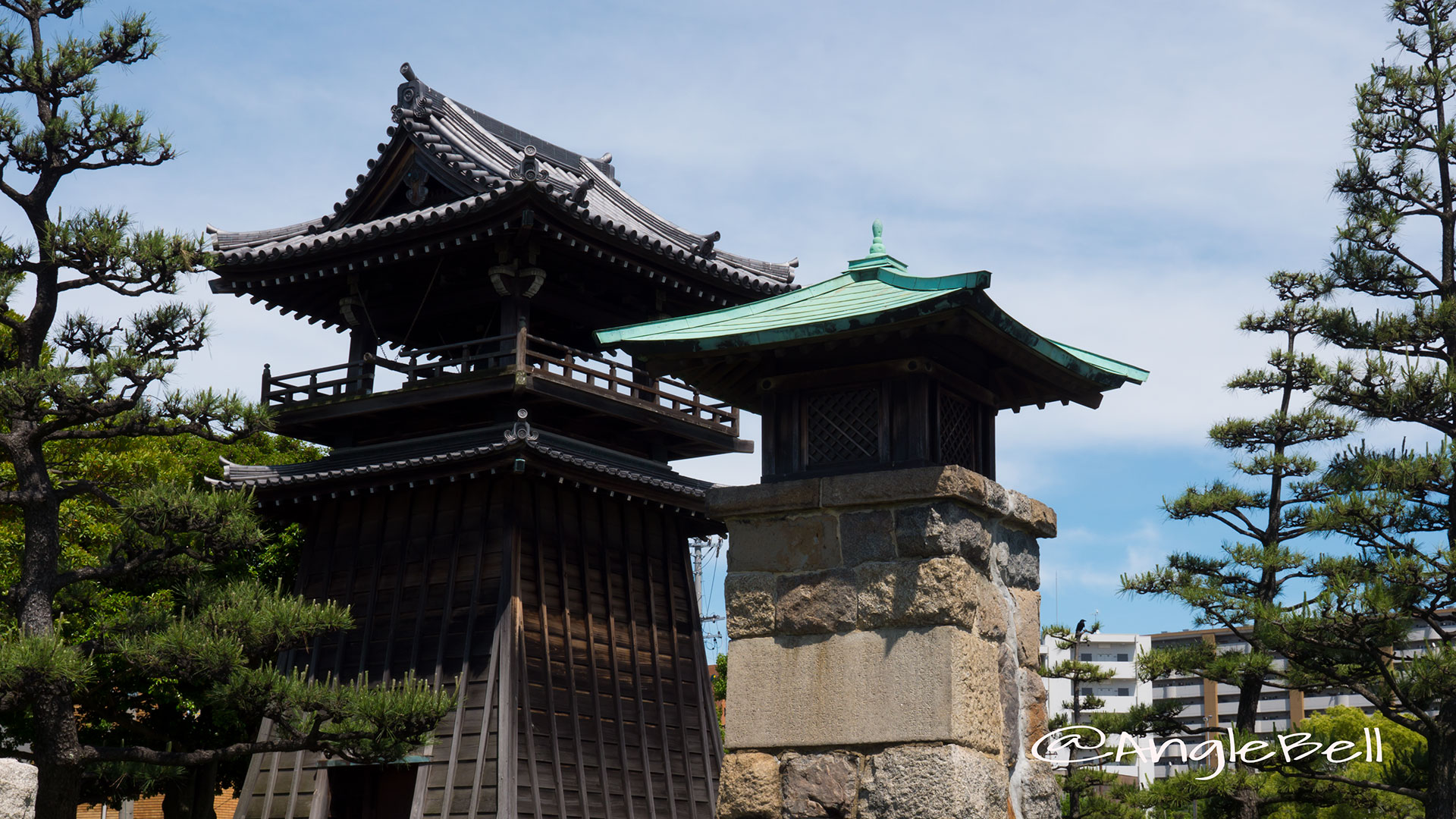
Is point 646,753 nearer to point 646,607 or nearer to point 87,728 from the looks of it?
point 646,607

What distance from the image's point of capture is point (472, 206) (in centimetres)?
1700

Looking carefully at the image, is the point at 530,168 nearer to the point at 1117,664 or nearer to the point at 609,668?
the point at 609,668

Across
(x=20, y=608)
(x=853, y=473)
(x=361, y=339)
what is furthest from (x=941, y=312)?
(x=361, y=339)

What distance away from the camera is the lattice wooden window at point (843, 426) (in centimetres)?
789

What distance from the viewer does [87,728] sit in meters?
20.1

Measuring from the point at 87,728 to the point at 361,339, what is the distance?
6.81m

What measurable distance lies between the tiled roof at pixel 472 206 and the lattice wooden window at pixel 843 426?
30.1 feet

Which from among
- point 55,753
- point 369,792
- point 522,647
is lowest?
point 369,792

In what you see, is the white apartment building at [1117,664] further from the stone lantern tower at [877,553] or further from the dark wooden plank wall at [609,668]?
the stone lantern tower at [877,553]

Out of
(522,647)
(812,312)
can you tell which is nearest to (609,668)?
(522,647)

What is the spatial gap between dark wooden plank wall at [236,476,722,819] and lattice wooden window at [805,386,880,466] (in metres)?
8.94

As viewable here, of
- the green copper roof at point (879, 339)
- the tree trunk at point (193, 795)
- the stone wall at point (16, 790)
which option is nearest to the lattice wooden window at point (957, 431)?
the green copper roof at point (879, 339)

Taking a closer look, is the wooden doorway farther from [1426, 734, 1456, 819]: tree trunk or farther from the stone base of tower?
[1426, 734, 1456, 819]: tree trunk

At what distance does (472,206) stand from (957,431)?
10.2 m
